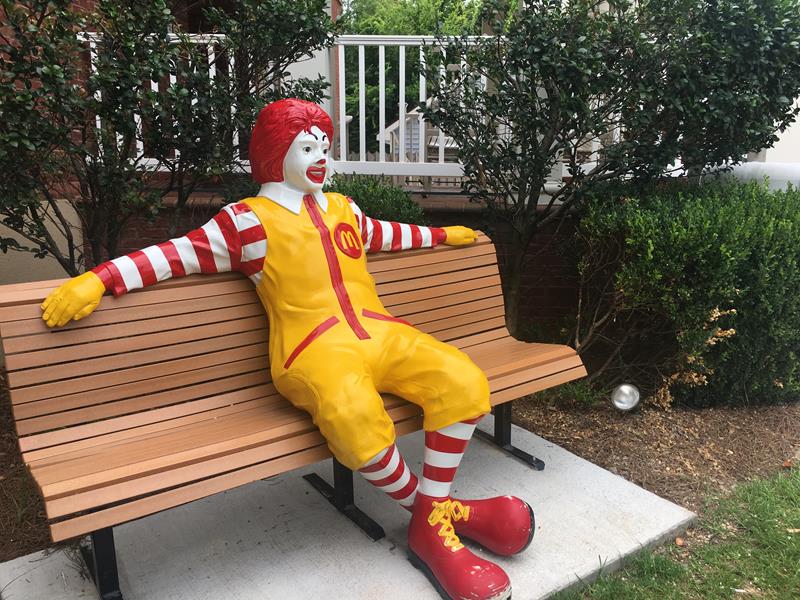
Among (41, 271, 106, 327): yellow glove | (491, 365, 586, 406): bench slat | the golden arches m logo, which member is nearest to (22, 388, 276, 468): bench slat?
(41, 271, 106, 327): yellow glove

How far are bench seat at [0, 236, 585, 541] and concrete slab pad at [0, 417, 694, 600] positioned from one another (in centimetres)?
35

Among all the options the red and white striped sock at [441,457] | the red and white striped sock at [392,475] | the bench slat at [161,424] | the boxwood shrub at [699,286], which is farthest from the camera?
the boxwood shrub at [699,286]

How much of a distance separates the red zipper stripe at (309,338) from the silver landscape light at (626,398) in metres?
2.15

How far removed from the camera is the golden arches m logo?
2691mm

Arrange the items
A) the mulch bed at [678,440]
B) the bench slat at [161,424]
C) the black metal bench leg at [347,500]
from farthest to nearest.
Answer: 1. the mulch bed at [678,440]
2. the black metal bench leg at [347,500]
3. the bench slat at [161,424]

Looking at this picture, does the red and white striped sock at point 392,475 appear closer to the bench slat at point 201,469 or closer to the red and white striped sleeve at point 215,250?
the bench slat at point 201,469

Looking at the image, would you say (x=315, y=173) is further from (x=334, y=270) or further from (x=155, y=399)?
(x=155, y=399)

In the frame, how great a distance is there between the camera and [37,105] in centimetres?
309

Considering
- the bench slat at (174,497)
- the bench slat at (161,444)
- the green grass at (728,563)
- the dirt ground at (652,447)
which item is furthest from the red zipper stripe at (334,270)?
the dirt ground at (652,447)

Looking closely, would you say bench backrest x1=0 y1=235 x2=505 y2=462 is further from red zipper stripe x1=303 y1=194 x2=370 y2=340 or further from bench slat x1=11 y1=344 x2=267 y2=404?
red zipper stripe x1=303 y1=194 x2=370 y2=340

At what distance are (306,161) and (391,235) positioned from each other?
0.69 metres

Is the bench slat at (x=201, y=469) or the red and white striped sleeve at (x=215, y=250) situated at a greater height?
the red and white striped sleeve at (x=215, y=250)

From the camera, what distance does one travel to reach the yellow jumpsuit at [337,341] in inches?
94.3

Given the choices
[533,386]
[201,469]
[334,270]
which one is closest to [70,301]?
[201,469]
